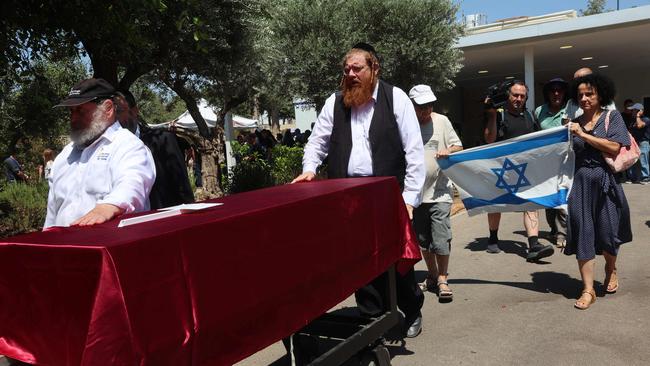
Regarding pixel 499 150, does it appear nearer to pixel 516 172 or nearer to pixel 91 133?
pixel 516 172

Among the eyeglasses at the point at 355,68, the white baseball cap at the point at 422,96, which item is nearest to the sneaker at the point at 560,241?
the white baseball cap at the point at 422,96

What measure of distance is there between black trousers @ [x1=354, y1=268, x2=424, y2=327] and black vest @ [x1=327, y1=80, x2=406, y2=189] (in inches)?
27.5

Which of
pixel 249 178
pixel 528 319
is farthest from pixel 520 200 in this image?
pixel 249 178

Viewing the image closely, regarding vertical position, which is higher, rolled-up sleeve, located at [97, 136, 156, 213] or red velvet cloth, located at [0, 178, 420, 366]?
rolled-up sleeve, located at [97, 136, 156, 213]

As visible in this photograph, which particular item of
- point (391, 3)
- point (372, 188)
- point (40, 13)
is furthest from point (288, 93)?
point (372, 188)

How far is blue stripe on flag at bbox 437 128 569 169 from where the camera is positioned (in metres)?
5.35

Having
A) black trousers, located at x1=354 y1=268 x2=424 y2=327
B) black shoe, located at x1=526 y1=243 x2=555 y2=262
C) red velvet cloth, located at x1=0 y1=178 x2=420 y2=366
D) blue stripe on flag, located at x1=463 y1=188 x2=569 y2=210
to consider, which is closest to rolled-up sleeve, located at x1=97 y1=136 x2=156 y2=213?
red velvet cloth, located at x1=0 y1=178 x2=420 y2=366

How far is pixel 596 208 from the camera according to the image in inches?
199

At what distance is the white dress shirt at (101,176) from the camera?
2.94 meters

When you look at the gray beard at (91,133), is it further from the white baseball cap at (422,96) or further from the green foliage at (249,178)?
the green foliage at (249,178)

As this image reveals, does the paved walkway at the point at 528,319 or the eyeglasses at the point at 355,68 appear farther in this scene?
the paved walkway at the point at 528,319

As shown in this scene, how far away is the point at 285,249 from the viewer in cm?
250

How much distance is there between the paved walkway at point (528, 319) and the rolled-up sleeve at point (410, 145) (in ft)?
4.07

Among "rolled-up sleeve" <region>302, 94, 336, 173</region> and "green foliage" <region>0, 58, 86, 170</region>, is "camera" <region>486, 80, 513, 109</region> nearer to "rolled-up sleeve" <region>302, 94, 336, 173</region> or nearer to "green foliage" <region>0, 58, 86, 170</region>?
"rolled-up sleeve" <region>302, 94, 336, 173</region>
